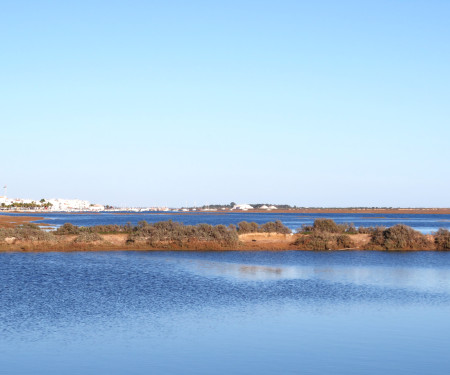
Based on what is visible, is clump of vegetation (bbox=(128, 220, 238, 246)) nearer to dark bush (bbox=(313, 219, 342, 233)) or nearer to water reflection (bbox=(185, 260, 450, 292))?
water reflection (bbox=(185, 260, 450, 292))

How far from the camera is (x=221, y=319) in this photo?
22.8 metres

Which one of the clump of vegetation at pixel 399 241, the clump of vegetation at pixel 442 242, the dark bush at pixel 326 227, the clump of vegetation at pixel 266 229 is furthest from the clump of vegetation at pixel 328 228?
the clump of vegetation at pixel 442 242

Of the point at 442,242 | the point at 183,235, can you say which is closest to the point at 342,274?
the point at 183,235

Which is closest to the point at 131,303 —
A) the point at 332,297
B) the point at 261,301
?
the point at 261,301

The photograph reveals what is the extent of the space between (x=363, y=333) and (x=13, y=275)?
23.0 metres

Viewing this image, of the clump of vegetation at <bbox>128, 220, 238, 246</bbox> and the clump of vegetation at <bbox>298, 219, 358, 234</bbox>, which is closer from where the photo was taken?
the clump of vegetation at <bbox>128, 220, 238, 246</bbox>

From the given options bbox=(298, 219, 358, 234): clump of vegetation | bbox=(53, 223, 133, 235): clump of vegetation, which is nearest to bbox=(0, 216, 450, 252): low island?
bbox=(53, 223, 133, 235): clump of vegetation

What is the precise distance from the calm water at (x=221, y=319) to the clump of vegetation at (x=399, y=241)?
15.3 metres

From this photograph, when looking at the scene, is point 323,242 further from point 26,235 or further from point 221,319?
point 221,319

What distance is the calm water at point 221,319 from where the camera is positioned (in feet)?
54.6

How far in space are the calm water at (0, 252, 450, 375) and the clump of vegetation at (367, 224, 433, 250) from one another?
601 inches

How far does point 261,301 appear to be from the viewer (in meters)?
27.1

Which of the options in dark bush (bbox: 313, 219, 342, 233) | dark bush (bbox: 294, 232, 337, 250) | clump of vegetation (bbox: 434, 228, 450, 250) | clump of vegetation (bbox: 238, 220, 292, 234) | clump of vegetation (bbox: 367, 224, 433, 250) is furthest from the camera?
clump of vegetation (bbox: 238, 220, 292, 234)

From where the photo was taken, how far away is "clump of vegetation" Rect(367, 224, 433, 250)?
57.0 metres
